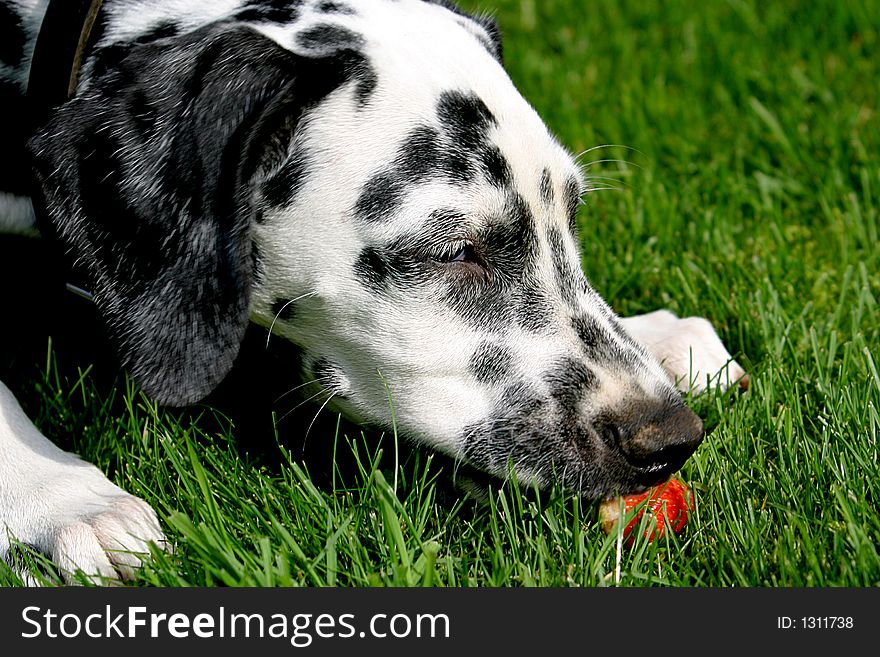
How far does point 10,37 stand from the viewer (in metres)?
3.70

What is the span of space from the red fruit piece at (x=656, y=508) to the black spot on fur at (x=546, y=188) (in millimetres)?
893

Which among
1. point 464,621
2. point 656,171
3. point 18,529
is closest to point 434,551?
point 464,621

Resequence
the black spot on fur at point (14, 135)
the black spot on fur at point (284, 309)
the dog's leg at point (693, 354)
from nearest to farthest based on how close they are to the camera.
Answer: the black spot on fur at point (284, 309)
the black spot on fur at point (14, 135)
the dog's leg at point (693, 354)

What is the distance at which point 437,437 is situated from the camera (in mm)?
3281

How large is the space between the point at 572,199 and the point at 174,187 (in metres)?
1.20

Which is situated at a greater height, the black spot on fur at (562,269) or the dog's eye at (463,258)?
the dog's eye at (463,258)

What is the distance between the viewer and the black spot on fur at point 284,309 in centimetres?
335

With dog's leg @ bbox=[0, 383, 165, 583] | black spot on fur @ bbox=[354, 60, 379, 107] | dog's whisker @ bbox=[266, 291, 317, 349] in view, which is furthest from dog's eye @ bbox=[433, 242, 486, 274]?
dog's leg @ bbox=[0, 383, 165, 583]

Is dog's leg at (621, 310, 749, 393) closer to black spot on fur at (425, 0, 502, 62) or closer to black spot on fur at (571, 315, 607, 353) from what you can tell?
black spot on fur at (571, 315, 607, 353)

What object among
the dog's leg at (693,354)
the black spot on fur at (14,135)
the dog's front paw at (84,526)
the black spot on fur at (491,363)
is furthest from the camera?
the dog's leg at (693,354)

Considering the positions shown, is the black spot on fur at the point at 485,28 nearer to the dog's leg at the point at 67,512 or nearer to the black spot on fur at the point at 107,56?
the black spot on fur at the point at 107,56

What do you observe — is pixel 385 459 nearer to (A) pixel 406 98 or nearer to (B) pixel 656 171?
(A) pixel 406 98

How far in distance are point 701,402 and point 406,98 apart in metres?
1.45

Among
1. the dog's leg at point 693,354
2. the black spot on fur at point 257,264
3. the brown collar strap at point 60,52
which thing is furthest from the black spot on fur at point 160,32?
the dog's leg at point 693,354
